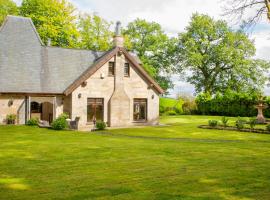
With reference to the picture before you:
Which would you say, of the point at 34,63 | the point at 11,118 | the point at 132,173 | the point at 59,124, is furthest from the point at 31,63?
the point at 132,173

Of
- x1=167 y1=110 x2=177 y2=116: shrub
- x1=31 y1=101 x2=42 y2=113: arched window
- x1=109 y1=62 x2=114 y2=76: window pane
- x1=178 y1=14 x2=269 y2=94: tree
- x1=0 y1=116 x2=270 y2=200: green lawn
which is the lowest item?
x1=0 y1=116 x2=270 y2=200: green lawn

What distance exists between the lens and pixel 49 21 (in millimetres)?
48719

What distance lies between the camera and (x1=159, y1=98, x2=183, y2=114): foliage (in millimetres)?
53344

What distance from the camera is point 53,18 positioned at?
160 ft

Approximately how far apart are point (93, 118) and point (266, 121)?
19.9 meters

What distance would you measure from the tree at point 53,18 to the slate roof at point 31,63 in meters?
14.1

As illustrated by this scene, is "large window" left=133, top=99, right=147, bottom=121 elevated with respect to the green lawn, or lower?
elevated

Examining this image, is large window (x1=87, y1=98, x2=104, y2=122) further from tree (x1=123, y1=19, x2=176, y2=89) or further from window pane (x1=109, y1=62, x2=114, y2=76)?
tree (x1=123, y1=19, x2=176, y2=89)

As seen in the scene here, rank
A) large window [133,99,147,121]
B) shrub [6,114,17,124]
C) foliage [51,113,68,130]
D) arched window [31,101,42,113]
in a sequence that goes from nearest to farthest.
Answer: foliage [51,113,68,130] < shrub [6,114,17,124] < arched window [31,101,42,113] < large window [133,99,147,121]

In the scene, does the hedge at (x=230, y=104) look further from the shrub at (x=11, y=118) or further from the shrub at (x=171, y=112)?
the shrub at (x=11, y=118)

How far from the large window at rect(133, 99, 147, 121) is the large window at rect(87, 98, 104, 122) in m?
3.90

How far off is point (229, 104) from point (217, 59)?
11.6 metres

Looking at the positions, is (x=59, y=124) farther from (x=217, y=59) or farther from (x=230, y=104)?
(x=217, y=59)

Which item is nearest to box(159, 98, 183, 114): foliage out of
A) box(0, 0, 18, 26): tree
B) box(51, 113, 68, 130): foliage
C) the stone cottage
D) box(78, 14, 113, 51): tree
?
box(78, 14, 113, 51): tree
